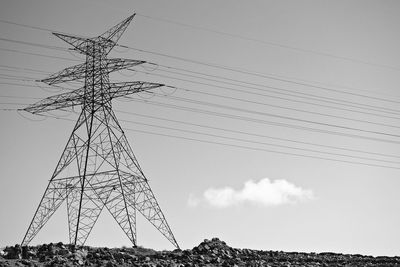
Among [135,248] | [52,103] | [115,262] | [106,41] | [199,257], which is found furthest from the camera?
[106,41]

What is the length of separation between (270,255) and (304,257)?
198 centimetres

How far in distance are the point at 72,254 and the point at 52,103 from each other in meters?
15.7

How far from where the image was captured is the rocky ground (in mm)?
17016

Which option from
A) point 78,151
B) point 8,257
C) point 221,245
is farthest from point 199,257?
point 78,151

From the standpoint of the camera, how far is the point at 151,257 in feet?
66.0

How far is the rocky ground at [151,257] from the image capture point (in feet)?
55.8

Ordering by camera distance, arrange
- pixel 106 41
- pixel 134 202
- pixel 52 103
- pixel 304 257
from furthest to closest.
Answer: pixel 106 41 → pixel 52 103 → pixel 134 202 → pixel 304 257

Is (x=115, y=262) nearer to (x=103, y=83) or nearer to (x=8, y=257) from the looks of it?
(x=8, y=257)

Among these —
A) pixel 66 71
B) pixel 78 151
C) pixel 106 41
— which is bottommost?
pixel 78 151

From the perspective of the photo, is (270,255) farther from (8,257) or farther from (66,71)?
(66,71)

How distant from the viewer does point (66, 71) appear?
106 ft

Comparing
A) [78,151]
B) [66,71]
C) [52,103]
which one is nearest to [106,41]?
[66,71]

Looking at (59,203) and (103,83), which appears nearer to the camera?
(59,203)

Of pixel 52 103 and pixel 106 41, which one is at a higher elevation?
pixel 106 41
